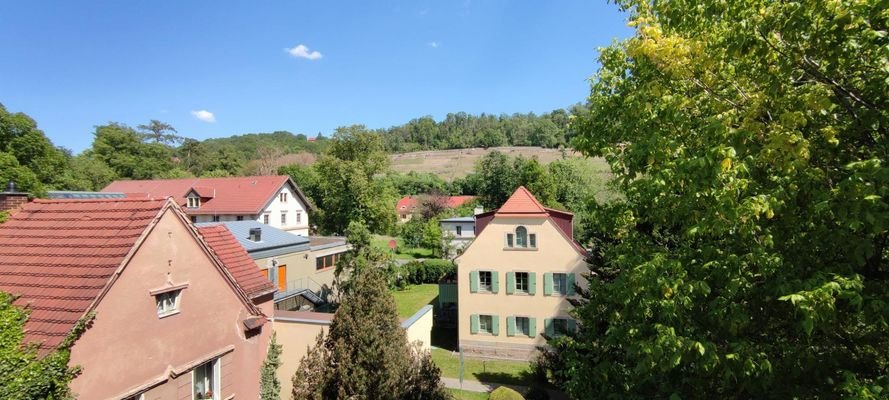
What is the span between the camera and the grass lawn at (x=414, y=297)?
107ft

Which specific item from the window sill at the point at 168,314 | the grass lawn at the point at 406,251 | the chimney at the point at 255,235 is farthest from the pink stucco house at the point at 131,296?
the grass lawn at the point at 406,251

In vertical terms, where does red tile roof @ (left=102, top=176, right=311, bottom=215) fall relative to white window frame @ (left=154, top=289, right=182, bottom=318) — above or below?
above

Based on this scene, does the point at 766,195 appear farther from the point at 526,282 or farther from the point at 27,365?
the point at 526,282

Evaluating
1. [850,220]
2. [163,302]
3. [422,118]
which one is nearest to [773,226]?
[850,220]

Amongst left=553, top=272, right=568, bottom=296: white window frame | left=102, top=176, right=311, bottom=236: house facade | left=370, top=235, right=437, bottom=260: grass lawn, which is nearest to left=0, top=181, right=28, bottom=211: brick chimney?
left=553, top=272, right=568, bottom=296: white window frame

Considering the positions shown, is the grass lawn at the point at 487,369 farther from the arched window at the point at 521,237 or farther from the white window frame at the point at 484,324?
the arched window at the point at 521,237

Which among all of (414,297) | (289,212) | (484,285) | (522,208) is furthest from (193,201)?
(522,208)

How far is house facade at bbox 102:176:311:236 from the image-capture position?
46156mm

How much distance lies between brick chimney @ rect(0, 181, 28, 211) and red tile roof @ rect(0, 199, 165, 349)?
0.38m

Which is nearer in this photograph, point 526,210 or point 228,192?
point 526,210

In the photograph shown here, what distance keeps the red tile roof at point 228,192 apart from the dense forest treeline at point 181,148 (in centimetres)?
873

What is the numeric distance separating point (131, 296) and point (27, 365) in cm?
177

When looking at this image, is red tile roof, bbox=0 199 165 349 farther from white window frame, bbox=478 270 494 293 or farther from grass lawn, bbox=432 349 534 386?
white window frame, bbox=478 270 494 293

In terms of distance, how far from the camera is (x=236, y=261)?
40.9 feet
